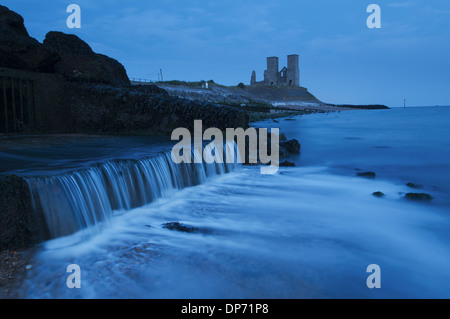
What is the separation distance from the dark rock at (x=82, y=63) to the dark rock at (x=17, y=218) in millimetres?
7871

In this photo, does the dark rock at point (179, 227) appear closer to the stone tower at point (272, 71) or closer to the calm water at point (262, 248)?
the calm water at point (262, 248)

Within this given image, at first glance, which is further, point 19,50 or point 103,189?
point 19,50

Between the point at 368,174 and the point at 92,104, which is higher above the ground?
the point at 92,104

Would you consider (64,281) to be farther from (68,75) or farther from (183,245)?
(68,75)

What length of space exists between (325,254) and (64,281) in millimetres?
3087

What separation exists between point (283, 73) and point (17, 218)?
327ft

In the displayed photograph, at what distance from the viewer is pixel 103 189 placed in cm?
567

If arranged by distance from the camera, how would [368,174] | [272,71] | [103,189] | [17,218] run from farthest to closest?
1. [272,71]
2. [368,174]
3. [103,189]
4. [17,218]

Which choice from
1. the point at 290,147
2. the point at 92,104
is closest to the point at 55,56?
the point at 92,104

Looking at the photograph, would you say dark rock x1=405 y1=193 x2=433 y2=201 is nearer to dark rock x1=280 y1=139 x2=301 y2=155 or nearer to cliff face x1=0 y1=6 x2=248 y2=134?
cliff face x1=0 y1=6 x2=248 y2=134

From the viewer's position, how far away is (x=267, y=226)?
19.2ft

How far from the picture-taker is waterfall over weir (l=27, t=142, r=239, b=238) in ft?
15.0

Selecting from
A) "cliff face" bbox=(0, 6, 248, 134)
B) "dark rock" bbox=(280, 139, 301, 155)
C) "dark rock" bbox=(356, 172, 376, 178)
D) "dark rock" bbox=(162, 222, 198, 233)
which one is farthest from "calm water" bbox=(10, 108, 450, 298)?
"dark rock" bbox=(280, 139, 301, 155)

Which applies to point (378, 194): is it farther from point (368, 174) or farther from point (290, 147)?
point (290, 147)
